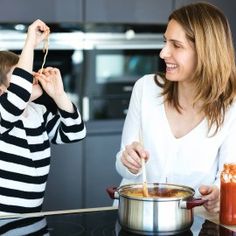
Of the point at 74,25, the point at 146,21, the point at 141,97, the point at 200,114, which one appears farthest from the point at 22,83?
the point at 146,21

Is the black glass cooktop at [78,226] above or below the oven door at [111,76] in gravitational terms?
below

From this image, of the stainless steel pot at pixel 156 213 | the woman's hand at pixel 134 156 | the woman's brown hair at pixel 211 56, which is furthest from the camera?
the woman's brown hair at pixel 211 56

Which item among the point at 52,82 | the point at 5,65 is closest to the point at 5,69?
the point at 5,65

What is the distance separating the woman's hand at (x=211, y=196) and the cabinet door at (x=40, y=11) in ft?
5.42

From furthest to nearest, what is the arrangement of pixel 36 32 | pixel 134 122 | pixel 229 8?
pixel 229 8 < pixel 134 122 < pixel 36 32

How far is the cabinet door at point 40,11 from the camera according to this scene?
2678 millimetres

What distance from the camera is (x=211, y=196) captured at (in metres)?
1.35

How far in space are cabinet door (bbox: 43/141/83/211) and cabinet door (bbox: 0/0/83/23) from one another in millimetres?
672

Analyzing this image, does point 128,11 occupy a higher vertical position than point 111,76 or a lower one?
higher

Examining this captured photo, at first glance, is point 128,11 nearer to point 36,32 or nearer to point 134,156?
point 36,32

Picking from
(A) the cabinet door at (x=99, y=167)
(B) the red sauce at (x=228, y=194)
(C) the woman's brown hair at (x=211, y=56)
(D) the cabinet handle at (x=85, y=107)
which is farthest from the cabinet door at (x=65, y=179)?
(B) the red sauce at (x=228, y=194)

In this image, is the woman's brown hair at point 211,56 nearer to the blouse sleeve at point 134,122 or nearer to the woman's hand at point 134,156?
the blouse sleeve at point 134,122

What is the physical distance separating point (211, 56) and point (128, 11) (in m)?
1.38

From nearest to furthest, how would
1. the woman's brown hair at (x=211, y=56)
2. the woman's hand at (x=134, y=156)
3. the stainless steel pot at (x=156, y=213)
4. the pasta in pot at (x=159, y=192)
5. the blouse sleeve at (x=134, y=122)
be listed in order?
the stainless steel pot at (x=156, y=213), the pasta in pot at (x=159, y=192), the woman's hand at (x=134, y=156), the woman's brown hair at (x=211, y=56), the blouse sleeve at (x=134, y=122)
